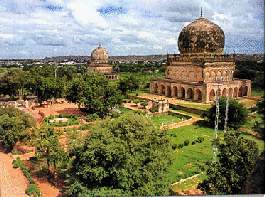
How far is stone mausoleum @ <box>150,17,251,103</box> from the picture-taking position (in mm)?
21812

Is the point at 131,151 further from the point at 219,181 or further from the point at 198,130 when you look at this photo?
the point at 198,130

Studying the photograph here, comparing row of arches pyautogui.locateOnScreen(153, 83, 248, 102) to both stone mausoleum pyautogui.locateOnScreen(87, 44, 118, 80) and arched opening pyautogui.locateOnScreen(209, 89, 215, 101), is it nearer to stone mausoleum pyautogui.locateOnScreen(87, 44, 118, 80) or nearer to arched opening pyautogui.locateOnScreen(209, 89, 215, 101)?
arched opening pyautogui.locateOnScreen(209, 89, 215, 101)

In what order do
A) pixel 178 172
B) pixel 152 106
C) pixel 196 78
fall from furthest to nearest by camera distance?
pixel 196 78 < pixel 152 106 < pixel 178 172

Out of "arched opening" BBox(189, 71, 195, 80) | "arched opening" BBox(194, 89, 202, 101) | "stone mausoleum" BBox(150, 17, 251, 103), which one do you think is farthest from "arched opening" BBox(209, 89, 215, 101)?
"arched opening" BBox(189, 71, 195, 80)

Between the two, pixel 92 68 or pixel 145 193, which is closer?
pixel 145 193

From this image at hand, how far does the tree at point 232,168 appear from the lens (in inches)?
320

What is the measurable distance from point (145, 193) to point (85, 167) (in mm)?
1329

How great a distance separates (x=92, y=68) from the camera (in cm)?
3334

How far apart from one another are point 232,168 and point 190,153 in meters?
3.92

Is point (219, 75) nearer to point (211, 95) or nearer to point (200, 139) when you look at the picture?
point (211, 95)

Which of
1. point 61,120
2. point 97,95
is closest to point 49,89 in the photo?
point 61,120

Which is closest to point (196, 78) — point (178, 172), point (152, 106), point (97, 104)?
point (152, 106)

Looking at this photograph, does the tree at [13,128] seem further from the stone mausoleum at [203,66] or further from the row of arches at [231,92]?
the row of arches at [231,92]

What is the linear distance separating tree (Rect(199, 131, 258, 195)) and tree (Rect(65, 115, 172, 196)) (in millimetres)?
987
